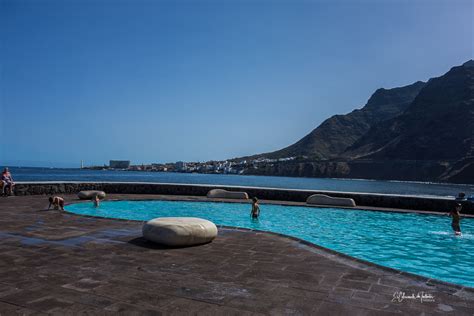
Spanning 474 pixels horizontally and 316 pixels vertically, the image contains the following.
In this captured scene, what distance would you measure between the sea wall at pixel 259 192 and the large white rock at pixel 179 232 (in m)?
15.2

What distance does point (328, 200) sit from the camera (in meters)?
21.9

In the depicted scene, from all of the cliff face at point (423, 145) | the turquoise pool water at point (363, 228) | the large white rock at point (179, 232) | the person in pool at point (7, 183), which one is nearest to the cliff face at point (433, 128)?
the cliff face at point (423, 145)

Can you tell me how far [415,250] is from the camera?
1262cm

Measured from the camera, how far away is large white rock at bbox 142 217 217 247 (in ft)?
28.9

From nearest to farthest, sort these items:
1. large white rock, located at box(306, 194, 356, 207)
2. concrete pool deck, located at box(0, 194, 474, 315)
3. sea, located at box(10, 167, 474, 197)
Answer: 1. concrete pool deck, located at box(0, 194, 474, 315)
2. large white rock, located at box(306, 194, 356, 207)
3. sea, located at box(10, 167, 474, 197)

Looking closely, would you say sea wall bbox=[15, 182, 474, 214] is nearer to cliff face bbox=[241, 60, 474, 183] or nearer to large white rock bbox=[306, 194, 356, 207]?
large white rock bbox=[306, 194, 356, 207]

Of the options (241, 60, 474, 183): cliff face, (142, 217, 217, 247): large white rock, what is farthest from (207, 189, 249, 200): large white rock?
(241, 60, 474, 183): cliff face

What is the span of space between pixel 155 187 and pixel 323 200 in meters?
12.0

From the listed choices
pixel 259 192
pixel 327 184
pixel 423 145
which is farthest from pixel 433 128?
pixel 259 192

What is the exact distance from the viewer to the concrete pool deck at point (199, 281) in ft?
16.8

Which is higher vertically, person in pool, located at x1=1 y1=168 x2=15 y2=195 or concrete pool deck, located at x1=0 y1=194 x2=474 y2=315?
person in pool, located at x1=1 y1=168 x2=15 y2=195

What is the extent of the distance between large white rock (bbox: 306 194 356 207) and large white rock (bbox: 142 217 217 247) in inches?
535

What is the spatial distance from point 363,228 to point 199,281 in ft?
39.1

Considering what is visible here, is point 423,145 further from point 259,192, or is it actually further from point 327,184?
point 259,192
